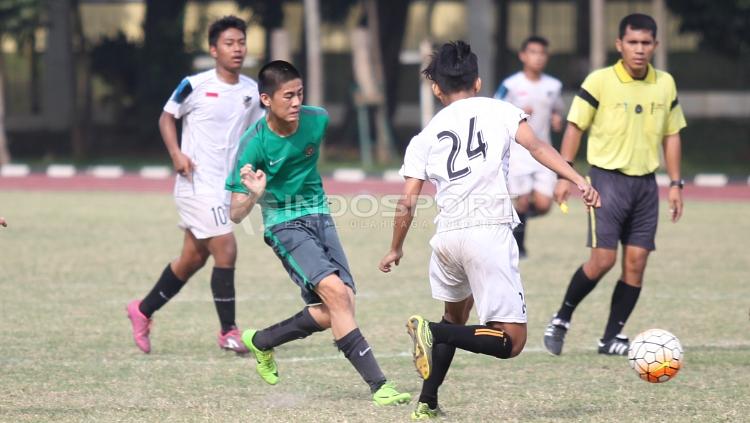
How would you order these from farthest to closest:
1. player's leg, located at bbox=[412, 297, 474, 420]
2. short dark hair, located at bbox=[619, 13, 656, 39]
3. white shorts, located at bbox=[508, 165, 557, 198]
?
1. white shorts, located at bbox=[508, 165, 557, 198]
2. short dark hair, located at bbox=[619, 13, 656, 39]
3. player's leg, located at bbox=[412, 297, 474, 420]

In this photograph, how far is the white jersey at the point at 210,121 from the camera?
9180mm

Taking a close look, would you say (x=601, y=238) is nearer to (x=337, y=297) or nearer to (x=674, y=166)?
(x=674, y=166)

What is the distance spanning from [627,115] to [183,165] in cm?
293

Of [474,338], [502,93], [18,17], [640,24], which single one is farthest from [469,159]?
[18,17]

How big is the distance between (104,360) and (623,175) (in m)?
3.54

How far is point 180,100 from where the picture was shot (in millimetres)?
9164

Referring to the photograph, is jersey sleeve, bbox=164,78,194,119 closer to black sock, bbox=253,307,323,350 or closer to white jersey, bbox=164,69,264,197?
white jersey, bbox=164,69,264,197

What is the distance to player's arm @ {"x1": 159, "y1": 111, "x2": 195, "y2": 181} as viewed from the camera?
9.09 meters

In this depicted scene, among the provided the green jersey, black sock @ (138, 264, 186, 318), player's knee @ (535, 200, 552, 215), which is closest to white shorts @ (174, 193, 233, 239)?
black sock @ (138, 264, 186, 318)

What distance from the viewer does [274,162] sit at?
289 inches

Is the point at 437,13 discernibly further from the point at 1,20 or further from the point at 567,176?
the point at 567,176

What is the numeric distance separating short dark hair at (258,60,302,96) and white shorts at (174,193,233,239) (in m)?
1.91

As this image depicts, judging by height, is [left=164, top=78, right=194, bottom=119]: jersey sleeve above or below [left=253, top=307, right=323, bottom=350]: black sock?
above

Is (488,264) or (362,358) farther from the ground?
(488,264)
